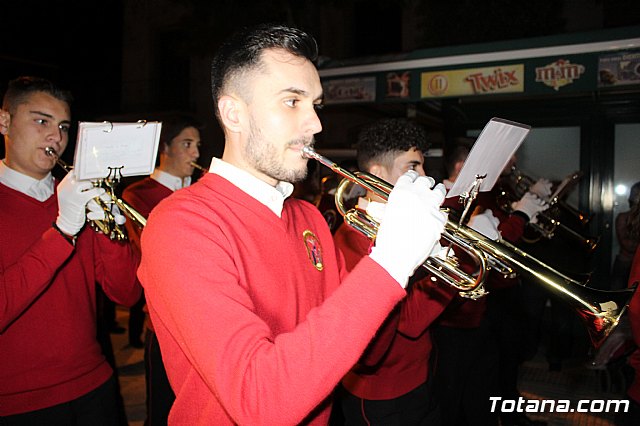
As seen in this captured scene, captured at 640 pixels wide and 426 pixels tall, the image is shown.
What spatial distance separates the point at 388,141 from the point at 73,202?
195 cm

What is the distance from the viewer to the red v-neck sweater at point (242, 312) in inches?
46.7

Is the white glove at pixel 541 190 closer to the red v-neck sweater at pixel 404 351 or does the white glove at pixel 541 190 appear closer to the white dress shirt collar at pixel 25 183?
the red v-neck sweater at pixel 404 351

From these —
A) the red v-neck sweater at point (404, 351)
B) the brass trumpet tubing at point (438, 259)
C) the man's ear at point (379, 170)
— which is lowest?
the red v-neck sweater at point (404, 351)

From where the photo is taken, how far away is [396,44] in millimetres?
15406

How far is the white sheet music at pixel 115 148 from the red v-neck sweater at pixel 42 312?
38 centimetres

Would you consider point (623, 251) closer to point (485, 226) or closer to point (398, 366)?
point (485, 226)

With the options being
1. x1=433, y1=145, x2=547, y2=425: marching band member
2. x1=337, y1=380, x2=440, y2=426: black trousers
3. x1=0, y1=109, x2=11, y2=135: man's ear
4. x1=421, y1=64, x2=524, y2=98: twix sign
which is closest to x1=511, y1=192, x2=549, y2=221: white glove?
x1=433, y1=145, x2=547, y2=425: marching band member

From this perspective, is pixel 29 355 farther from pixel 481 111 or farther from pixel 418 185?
pixel 481 111

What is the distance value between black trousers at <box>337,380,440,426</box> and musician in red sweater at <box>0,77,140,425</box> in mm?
1273

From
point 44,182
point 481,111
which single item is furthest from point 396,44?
point 44,182

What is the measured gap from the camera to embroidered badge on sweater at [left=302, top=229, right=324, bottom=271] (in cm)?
181

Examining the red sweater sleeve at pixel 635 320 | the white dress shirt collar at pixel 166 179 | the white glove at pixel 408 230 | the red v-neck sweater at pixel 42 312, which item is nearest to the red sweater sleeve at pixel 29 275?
the red v-neck sweater at pixel 42 312

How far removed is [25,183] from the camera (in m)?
2.51

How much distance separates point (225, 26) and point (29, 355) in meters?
9.22
